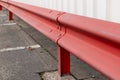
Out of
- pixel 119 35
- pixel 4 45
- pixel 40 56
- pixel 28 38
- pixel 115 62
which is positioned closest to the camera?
pixel 119 35

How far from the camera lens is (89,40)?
2.24 m

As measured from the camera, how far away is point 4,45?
4930mm

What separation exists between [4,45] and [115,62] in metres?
3.36

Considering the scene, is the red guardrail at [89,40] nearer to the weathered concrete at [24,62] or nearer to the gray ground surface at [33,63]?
the gray ground surface at [33,63]

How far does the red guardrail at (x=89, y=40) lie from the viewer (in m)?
1.85

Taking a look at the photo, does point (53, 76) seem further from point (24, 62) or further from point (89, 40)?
point (89, 40)

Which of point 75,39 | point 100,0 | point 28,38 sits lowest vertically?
point 28,38

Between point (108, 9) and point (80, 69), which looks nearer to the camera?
point (108, 9)

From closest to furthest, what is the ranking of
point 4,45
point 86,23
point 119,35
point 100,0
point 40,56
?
point 119,35, point 86,23, point 100,0, point 40,56, point 4,45

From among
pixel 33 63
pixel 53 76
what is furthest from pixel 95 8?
pixel 33 63

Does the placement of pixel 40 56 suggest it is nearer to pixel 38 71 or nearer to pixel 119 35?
pixel 38 71

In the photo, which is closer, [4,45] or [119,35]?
[119,35]

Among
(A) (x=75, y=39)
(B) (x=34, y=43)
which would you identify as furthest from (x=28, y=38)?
A: (A) (x=75, y=39)

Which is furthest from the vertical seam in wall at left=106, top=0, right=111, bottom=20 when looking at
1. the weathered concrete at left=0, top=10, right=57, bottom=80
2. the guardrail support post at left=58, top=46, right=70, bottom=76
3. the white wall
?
the weathered concrete at left=0, top=10, right=57, bottom=80
